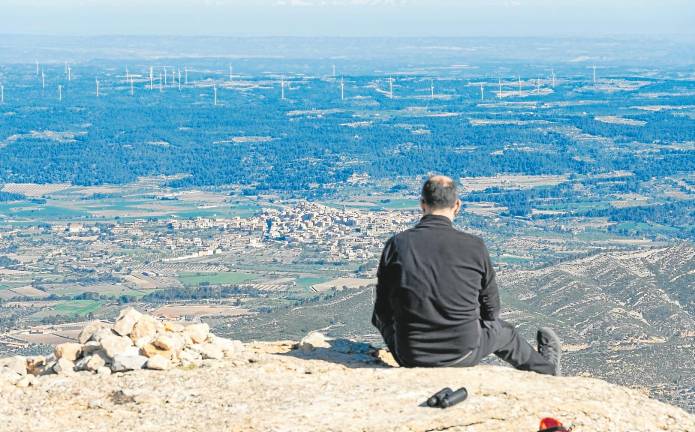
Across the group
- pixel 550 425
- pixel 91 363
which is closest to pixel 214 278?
pixel 91 363

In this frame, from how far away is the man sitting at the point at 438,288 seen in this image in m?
10.4

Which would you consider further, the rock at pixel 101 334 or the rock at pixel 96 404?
the rock at pixel 101 334

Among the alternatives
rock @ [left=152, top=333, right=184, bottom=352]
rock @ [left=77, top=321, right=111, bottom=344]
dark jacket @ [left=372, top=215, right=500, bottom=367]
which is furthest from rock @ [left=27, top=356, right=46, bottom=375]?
dark jacket @ [left=372, top=215, right=500, bottom=367]

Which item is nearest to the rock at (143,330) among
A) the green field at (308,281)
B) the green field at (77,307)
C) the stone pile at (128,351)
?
the stone pile at (128,351)

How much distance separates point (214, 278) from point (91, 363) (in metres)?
56.2

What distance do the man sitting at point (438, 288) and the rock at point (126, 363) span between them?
2.30m

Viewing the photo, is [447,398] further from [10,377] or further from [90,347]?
[10,377]

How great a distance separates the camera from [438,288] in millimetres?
10414

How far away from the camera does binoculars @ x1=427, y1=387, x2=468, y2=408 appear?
9477 mm

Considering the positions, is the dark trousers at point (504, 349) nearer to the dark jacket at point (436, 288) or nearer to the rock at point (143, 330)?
the dark jacket at point (436, 288)

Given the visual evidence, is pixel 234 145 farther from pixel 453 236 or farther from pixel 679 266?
pixel 453 236

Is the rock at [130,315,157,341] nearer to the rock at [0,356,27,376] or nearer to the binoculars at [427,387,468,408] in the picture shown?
the rock at [0,356,27,376]

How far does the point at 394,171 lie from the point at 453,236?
12443 centimetres

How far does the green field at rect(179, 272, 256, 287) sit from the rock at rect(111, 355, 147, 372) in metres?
52.6
